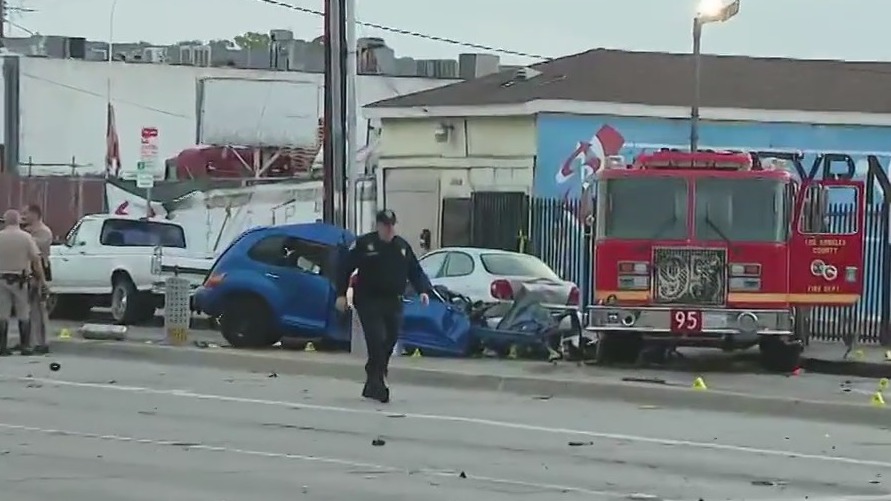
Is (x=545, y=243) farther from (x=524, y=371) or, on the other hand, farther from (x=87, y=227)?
(x=524, y=371)

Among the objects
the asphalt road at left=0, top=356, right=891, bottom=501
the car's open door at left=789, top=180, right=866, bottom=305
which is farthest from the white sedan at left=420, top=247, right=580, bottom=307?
the asphalt road at left=0, top=356, right=891, bottom=501

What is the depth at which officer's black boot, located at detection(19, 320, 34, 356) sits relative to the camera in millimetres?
21719

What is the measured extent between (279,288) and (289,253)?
0.50 m

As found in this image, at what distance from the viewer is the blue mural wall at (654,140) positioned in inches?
1341

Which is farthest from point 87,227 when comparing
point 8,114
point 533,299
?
point 8,114

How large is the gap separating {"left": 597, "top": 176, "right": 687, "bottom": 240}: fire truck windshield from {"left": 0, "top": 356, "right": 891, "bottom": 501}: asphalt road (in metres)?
3.26

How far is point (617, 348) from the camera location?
2098cm

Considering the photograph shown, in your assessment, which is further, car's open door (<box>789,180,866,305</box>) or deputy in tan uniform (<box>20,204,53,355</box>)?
deputy in tan uniform (<box>20,204,53,355</box>)

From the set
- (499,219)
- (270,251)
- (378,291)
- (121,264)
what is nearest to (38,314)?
(270,251)

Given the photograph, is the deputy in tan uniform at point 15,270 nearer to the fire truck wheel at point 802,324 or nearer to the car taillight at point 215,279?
the car taillight at point 215,279

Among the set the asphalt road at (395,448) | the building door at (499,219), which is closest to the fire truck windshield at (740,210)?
the asphalt road at (395,448)

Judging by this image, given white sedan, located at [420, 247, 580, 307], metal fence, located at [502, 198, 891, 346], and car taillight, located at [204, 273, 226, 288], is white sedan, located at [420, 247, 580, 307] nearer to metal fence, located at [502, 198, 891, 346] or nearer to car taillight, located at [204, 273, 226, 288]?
metal fence, located at [502, 198, 891, 346]

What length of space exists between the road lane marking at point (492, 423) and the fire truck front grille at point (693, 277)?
16.8 ft

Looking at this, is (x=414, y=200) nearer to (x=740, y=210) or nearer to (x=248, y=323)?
(x=248, y=323)
